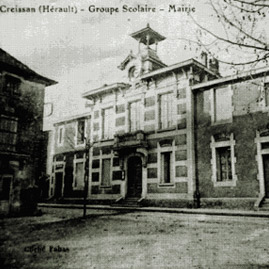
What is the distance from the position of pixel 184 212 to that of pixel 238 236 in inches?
228

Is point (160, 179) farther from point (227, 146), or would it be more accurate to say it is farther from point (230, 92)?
point (230, 92)

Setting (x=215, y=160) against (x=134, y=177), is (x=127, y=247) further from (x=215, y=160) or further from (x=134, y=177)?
(x=134, y=177)

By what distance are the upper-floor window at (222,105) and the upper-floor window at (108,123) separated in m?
6.98

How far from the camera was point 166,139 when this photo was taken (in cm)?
1641

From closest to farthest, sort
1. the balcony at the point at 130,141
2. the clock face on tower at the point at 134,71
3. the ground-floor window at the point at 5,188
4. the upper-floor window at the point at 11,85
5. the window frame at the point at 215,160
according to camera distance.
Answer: the upper-floor window at the point at 11,85, the ground-floor window at the point at 5,188, the window frame at the point at 215,160, the balcony at the point at 130,141, the clock face on tower at the point at 134,71

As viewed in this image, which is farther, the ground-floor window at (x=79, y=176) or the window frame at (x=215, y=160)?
the ground-floor window at (x=79, y=176)

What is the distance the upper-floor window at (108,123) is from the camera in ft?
62.6

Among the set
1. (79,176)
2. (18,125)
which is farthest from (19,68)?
(79,176)

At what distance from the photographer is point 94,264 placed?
4.78 meters

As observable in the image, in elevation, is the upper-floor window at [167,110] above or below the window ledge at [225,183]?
above

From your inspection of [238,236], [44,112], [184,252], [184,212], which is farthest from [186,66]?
[184,252]

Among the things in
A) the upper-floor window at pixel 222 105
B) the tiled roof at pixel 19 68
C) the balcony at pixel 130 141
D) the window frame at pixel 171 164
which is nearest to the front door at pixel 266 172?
the upper-floor window at pixel 222 105

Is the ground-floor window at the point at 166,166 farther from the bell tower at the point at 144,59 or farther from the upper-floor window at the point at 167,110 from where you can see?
the bell tower at the point at 144,59

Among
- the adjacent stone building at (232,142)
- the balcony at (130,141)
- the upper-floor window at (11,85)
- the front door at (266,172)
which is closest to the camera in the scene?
the upper-floor window at (11,85)
